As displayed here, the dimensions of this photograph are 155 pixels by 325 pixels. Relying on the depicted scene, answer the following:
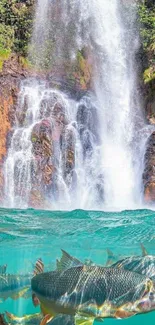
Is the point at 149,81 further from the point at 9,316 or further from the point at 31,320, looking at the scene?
the point at 9,316

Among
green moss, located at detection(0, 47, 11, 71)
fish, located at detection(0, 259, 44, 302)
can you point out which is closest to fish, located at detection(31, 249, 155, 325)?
fish, located at detection(0, 259, 44, 302)

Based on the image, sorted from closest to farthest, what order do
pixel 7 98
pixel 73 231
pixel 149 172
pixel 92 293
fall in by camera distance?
pixel 92 293
pixel 73 231
pixel 149 172
pixel 7 98

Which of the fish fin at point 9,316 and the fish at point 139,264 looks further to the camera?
the fish fin at point 9,316

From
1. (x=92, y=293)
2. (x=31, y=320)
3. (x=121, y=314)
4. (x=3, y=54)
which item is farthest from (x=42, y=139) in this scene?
(x=121, y=314)

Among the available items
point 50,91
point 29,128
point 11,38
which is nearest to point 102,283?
point 29,128

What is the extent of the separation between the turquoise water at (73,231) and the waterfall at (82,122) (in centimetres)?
130

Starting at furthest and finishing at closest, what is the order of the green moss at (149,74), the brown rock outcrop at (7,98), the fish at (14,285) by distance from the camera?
1. the green moss at (149,74)
2. the brown rock outcrop at (7,98)
3. the fish at (14,285)

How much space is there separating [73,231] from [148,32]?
597 inches

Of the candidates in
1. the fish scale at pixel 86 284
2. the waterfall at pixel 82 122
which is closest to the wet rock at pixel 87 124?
the waterfall at pixel 82 122

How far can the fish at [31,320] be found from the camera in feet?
17.0

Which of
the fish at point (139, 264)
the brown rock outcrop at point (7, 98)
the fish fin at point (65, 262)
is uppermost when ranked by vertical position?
the brown rock outcrop at point (7, 98)

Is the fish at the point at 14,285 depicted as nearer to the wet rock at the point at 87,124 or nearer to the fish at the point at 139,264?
the fish at the point at 139,264

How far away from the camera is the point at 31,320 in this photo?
6516 millimetres

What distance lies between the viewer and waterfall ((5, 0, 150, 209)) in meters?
20.7
